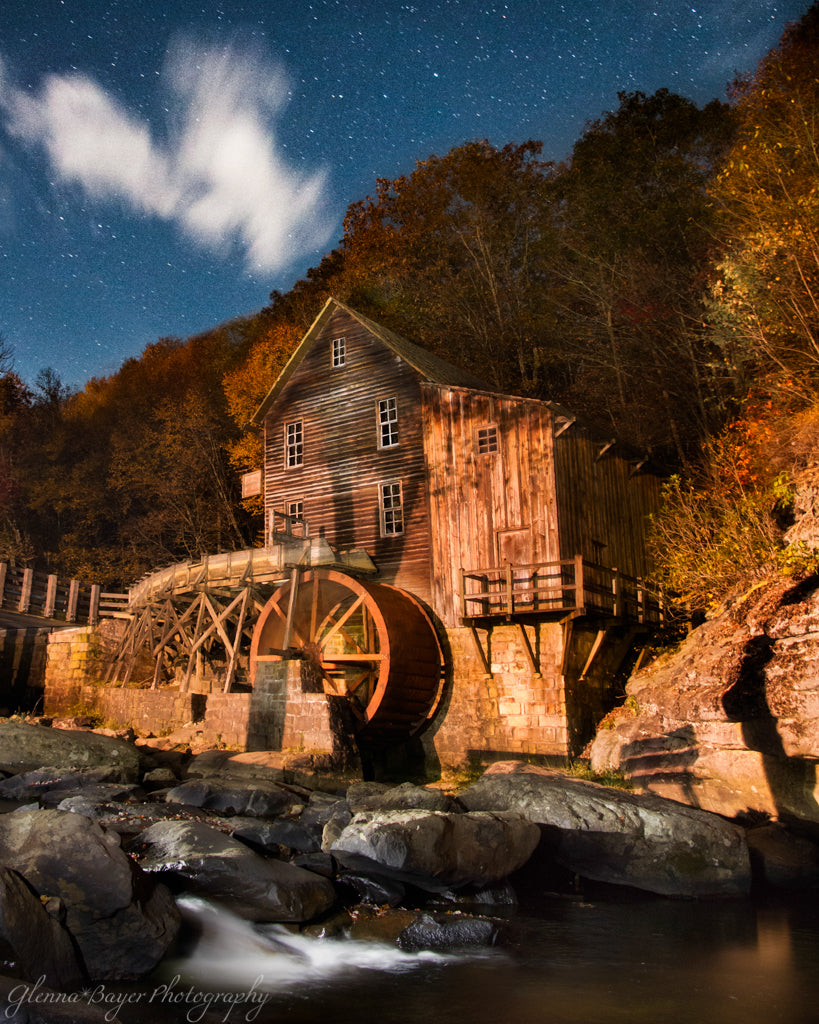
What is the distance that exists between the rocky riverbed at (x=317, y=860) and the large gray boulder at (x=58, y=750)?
1039mm

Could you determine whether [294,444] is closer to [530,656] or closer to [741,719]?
[530,656]

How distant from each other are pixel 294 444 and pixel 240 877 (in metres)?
13.1

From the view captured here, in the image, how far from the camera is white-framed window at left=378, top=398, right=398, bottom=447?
672 inches

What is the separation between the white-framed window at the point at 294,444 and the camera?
18.7 meters

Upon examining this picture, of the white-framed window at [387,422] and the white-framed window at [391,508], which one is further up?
the white-framed window at [387,422]

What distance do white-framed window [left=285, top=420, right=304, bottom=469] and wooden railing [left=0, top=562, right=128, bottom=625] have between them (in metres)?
6.19

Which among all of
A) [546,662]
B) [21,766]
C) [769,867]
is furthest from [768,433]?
[21,766]

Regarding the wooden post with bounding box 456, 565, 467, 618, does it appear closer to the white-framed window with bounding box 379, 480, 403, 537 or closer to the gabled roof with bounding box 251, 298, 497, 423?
the white-framed window with bounding box 379, 480, 403, 537

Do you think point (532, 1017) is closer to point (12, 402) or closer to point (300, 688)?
point (300, 688)

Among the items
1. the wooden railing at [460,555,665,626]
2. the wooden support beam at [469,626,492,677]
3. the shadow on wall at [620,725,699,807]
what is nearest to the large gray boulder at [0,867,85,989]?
the shadow on wall at [620,725,699,807]

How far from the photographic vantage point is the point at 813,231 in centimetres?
1223

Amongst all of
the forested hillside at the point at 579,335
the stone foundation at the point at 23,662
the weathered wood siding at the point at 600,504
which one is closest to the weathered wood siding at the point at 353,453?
the weathered wood siding at the point at 600,504

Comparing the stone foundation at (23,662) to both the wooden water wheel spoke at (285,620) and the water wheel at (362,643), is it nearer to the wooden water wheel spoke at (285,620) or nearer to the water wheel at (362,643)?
the wooden water wheel spoke at (285,620)

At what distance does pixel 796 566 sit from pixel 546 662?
15.3ft
